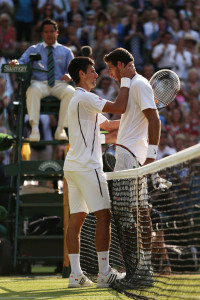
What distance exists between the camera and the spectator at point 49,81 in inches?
414

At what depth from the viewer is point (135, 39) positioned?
17.5m

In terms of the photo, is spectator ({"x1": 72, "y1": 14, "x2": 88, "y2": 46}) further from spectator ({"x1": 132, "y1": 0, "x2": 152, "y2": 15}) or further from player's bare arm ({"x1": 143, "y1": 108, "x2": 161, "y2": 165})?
player's bare arm ({"x1": 143, "y1": 108, "x2": 161, "y2": 165})

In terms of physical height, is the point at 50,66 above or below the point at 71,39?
below

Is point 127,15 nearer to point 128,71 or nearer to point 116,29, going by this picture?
point 116,29

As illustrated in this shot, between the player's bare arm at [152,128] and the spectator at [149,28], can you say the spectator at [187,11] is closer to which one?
the spectator at [149,28]

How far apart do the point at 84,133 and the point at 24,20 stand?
11.2 m

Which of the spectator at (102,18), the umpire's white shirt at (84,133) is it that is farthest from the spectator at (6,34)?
the umpire's white shirt at (84,133)

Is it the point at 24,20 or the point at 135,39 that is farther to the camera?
the point at 24,20

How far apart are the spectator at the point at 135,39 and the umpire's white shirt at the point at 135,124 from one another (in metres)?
10.2

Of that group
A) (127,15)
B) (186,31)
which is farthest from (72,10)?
(186,31)

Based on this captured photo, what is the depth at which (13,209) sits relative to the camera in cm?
1106

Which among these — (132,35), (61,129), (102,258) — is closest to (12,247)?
(61,129)

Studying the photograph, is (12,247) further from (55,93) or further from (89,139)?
(89,139)

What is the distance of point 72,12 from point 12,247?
8666 mm
